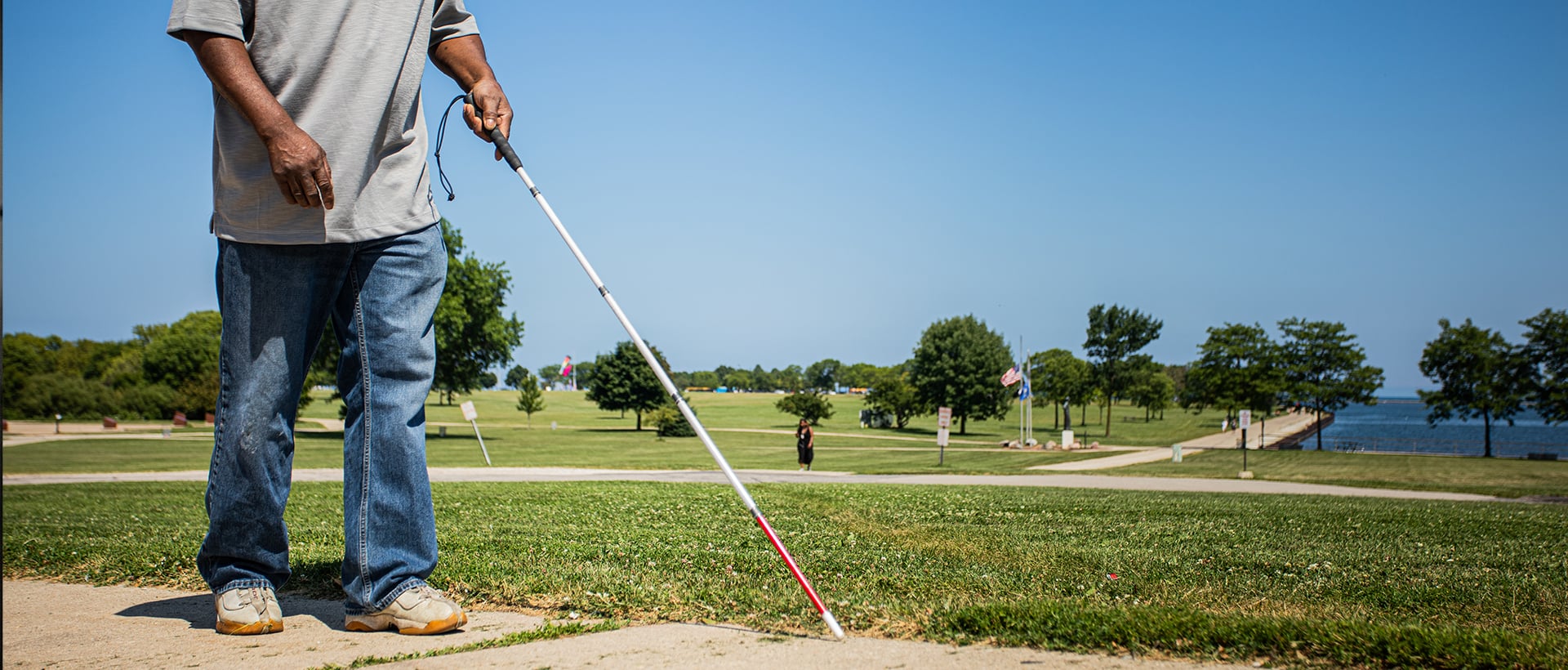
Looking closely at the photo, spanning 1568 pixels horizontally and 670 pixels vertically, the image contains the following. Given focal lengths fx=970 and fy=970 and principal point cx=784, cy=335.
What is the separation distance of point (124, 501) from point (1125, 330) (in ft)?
203

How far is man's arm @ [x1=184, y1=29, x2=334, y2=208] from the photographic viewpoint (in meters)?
2.90

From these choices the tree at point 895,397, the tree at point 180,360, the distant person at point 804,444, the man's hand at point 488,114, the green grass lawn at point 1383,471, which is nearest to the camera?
the man's hand at point 488,114

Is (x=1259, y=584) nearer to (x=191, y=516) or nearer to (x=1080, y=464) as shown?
(x=191, y=516)

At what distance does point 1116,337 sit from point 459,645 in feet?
218

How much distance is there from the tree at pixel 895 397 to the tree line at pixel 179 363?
29.2 m

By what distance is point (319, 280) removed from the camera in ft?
10.5

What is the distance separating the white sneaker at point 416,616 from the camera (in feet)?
10.0

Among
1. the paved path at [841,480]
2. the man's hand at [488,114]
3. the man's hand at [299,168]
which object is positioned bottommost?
the paved path at [841,480]

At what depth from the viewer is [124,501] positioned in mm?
11695

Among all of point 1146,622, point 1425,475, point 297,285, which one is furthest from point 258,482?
point 1425,475

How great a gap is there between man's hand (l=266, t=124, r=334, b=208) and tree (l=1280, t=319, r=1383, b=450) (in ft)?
201

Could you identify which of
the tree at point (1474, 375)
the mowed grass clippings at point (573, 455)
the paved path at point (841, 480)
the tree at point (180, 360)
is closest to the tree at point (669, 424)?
the mowed grass clippings at point (573, 455)

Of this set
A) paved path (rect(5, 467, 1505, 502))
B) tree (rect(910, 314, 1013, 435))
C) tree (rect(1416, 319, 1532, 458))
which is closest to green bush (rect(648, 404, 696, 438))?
tree (rect(910, 314, 1013, 435))

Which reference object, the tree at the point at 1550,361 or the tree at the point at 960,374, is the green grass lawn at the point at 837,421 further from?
the tree at the point at 1550,361
